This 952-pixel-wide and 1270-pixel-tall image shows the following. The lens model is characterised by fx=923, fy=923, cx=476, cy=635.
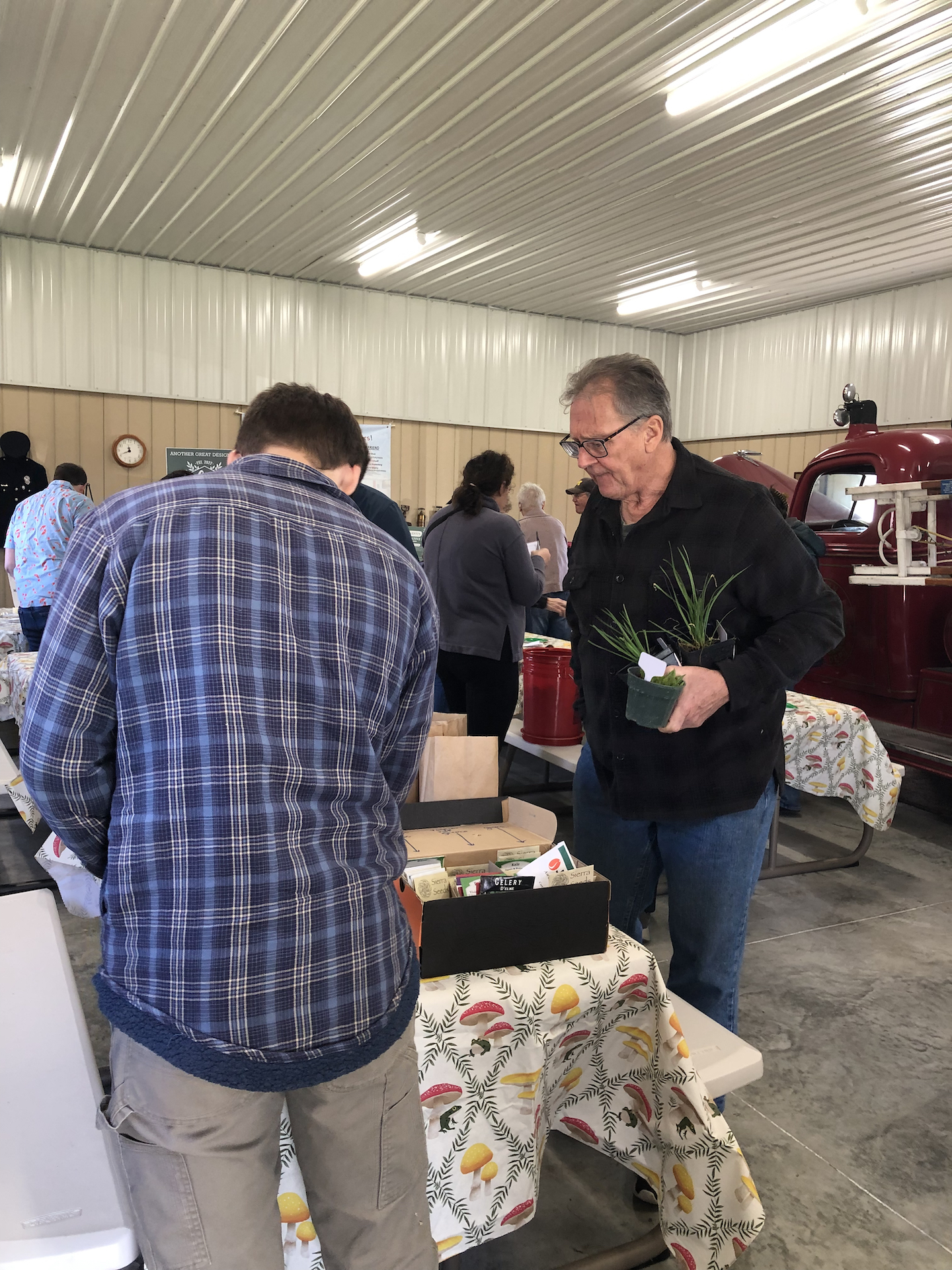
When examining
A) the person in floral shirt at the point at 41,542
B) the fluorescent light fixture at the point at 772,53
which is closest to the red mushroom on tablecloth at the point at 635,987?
the person in floral shirt at the point at 41,542

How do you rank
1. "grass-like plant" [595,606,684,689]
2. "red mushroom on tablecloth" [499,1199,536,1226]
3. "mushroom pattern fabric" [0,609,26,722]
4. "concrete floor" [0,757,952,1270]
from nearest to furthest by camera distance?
1. "red mushroom on tablecloth" [499,1199,536,1226]
2. "grass-like plant" [595,606,684,689]
3. "concrete floor" [0,757,952,1270]
4. "mushroom pattern fabric" [0,609,26,722]

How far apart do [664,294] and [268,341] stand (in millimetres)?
4223

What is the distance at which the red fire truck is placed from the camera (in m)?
4.64

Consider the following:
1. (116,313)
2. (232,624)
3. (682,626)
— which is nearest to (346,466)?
(232,624)

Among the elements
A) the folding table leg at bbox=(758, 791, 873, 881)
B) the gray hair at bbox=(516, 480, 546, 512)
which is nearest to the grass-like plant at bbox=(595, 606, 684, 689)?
the folding table leg at bbox=(758, 791, 873, 881)

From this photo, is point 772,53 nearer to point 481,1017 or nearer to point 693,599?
point 693,599

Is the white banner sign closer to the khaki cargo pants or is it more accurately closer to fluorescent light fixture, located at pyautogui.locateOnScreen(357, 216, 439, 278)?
fluorescent light fixture, located at pyautogui.locateOnScreen(357, 216, 439, 278)

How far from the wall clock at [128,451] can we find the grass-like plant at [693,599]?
7.94 m

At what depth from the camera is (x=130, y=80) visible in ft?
17.9

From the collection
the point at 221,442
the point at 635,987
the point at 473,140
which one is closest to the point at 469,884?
the point at 635,987

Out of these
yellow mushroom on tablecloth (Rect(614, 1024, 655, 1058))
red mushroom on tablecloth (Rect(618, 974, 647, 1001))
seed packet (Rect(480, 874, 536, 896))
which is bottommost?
yellow mushroom on tablecloth (Rect(614, 1024, 655, 1058))

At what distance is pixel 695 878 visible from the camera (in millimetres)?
1911

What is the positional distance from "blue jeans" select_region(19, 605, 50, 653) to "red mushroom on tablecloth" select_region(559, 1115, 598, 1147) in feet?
13.4

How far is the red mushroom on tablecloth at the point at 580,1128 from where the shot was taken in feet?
5.48
